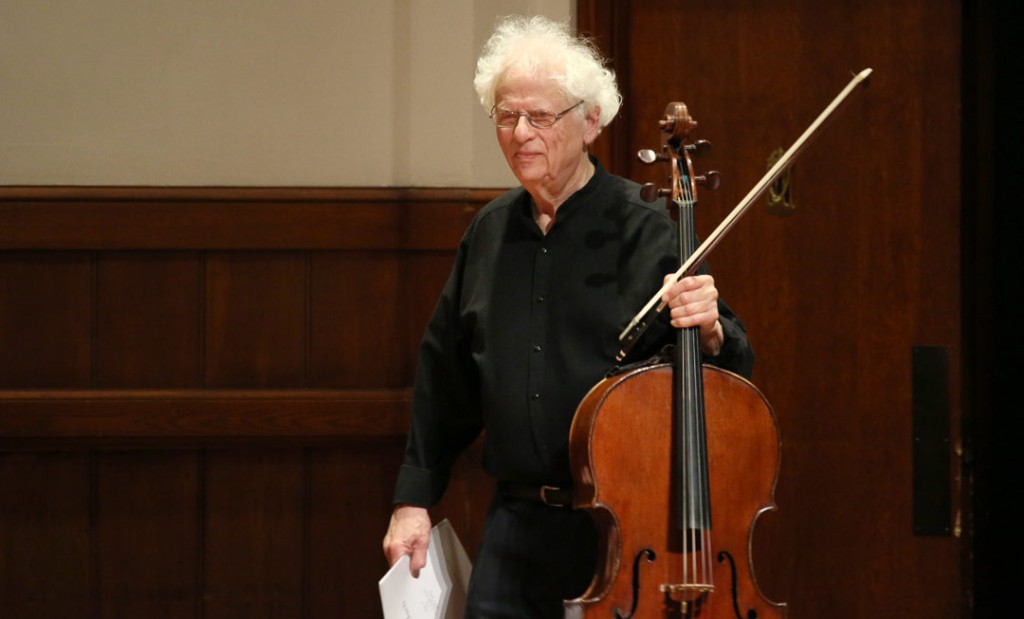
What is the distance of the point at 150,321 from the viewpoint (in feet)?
9.53

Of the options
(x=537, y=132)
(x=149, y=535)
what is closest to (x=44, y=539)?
(x=149, y=535)

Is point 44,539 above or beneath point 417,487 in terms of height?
beneath

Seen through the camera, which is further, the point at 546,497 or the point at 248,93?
the point at 248,93

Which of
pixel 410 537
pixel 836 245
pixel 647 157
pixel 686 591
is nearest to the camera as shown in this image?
pixel 686 591

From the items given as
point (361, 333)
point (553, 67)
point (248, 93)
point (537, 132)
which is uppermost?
point (248, 93)

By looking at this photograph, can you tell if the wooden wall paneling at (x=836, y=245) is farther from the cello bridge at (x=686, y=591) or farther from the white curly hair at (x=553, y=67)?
the cello bridge at (x=686, y=591)

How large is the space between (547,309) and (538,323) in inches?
1.1

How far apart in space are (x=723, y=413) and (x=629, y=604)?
33cm

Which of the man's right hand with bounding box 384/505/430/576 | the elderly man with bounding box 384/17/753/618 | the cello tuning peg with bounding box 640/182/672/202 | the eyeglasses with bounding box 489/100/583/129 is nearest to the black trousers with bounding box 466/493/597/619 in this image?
the elderly man with bounding box 384/17/753/618

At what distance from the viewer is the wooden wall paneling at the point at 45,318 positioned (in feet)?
9.46

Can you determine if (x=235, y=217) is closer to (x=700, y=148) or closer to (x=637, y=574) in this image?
(x=700, y=148)

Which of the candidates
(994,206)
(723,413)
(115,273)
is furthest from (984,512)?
(115,273)

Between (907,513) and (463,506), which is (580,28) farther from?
(907,513)

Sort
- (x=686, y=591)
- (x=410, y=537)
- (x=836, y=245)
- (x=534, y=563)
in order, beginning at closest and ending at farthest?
(x=686, y=591)
(x=534, y=563)
(x=410, y=537)
(x=836, y=245)
